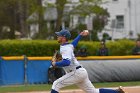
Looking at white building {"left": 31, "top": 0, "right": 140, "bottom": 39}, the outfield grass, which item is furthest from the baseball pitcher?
white building {"left": 31, "top": 0, "right": 140, "bottom": 39}

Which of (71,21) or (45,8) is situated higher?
(45,8)

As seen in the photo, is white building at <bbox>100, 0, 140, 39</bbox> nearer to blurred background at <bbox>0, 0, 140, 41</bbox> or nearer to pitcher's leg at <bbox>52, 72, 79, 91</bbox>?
blurred background at <bbox>0, 0, 140, 41</bbox>

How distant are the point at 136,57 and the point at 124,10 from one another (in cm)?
2823

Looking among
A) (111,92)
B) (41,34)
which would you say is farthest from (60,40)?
(41,34)

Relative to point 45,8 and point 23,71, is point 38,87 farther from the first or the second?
point 45,8

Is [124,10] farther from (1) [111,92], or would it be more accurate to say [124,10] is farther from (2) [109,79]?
(1) [111,92]

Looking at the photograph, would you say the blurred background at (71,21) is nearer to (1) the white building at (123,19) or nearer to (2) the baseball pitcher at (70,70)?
(1) the white building at (123,19)

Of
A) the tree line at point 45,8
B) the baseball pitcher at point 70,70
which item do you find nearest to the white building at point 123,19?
the tree line at point 45,8

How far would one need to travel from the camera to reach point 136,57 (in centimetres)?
1961

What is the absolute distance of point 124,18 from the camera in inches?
1870

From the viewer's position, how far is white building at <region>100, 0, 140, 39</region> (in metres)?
46.3

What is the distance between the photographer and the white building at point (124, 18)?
A: 4628cm

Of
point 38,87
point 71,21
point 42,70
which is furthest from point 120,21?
point 38,87

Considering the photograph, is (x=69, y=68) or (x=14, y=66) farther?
(x=14, y=66)
